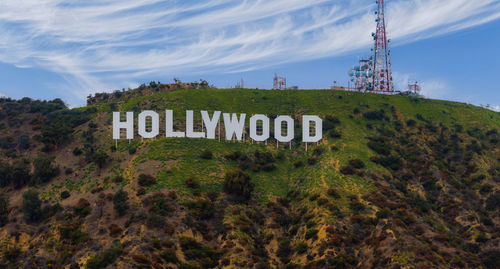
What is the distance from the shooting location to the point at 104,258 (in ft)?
154

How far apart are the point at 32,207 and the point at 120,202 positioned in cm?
1374

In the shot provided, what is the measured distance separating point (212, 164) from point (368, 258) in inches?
1269

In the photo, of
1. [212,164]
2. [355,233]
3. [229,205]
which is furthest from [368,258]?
[212,164]

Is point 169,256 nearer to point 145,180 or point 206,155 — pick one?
point 145,180

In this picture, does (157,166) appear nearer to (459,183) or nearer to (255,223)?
(255,223)

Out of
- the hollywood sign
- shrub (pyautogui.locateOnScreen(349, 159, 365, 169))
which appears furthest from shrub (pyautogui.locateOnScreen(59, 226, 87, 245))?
shrub (pyautogui.locateOnScreen(349, 159, 365, 169))

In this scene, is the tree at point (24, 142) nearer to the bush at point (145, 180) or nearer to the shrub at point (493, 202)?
the bush at point (145, 180)

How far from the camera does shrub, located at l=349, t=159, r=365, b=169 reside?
72.9 m

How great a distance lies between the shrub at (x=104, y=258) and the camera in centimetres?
4628

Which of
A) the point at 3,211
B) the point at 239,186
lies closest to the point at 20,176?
the point at 3,211

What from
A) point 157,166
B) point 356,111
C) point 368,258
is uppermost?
point 356,111

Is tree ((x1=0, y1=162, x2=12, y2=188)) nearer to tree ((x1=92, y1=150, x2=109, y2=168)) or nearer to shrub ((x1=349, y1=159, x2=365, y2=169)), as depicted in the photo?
tree ((x1=92, y1=150, x2=109, y2=168))

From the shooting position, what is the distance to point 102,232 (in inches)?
2114

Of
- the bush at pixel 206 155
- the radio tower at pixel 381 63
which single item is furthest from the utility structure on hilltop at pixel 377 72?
the bush at pixel 206 155
